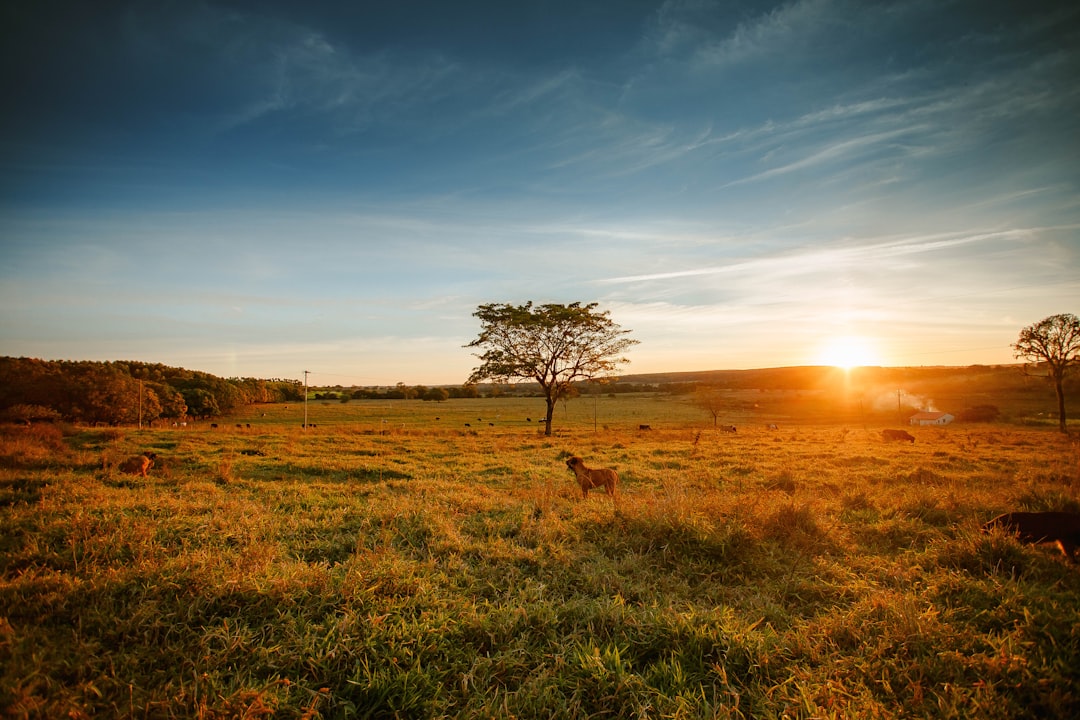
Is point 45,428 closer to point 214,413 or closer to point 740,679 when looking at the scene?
point 740,679

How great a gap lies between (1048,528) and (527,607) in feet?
22.0

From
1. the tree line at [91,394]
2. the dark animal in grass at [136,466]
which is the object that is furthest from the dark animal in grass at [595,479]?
the tree line at [91,394]

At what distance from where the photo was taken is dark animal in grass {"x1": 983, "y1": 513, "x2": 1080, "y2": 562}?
550cm

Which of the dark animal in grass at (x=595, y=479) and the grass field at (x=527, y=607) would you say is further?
the dark animal in grass at (x=595, y=479)

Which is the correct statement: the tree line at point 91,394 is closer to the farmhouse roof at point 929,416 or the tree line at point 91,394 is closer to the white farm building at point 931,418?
the white farm building at point 931,418

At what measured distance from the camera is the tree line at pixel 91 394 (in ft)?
104

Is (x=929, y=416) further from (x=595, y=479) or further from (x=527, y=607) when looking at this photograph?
(x=527, y=607)

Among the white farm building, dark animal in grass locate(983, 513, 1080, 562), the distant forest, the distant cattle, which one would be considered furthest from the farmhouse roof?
dark animal in grass locate(983, 513, 1080, 562)

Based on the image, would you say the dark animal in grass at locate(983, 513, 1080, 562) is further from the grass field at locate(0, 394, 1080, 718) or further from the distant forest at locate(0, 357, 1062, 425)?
the distant forest at locate(0, 357, 1062, 425)

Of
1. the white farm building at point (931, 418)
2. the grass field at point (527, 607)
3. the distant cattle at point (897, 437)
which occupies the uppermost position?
the grass field at point (527, 607)

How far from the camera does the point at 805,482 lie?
11891 millimetres

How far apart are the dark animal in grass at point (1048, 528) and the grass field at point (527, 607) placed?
187 millimetres

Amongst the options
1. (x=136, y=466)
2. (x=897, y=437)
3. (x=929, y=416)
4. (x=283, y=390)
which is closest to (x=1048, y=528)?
(x=136, y=466)

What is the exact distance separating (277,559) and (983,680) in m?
6.45
